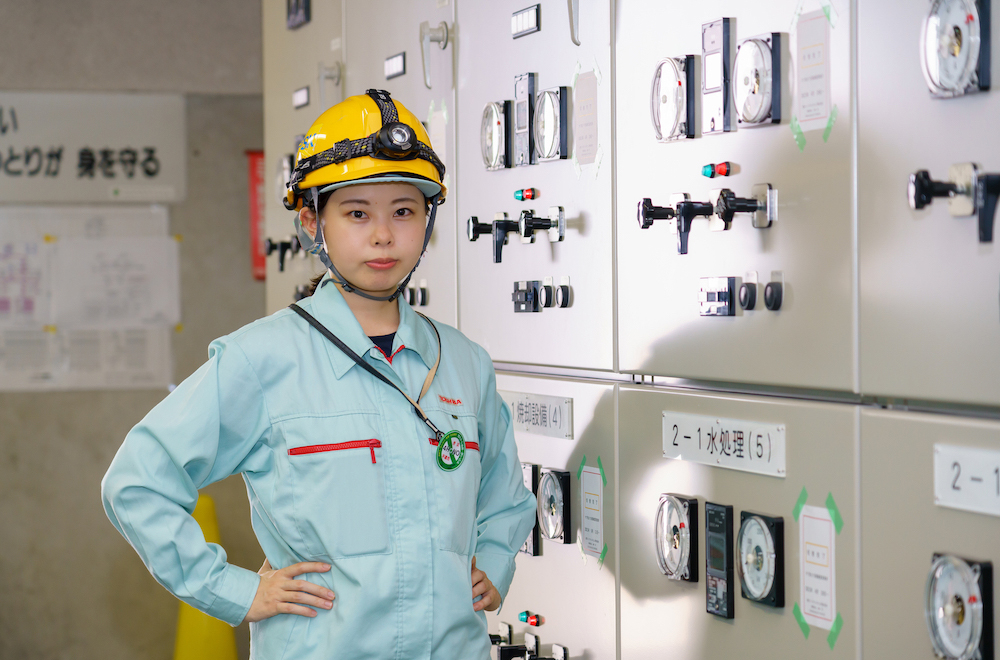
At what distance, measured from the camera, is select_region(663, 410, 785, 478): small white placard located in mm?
1298

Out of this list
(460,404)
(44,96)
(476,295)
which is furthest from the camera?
(44,96)

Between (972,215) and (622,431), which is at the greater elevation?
(972,215)

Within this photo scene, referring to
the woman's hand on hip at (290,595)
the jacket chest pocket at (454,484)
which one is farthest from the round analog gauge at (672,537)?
the woman's hand on hip at (290,595)

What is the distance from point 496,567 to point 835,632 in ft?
1.82

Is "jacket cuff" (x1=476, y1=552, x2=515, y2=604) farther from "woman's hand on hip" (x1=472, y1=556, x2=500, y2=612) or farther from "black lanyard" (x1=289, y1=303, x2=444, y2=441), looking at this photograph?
"black lanyard" (x1=289, y1=303, x2=444, y2=441)

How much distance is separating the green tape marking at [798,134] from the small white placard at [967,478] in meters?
0.42

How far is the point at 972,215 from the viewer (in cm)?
102

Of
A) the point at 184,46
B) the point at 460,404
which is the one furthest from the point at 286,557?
the point at 184,46

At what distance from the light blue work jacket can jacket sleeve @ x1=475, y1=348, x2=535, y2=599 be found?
15 centimetres

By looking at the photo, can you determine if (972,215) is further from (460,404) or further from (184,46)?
(184,46)

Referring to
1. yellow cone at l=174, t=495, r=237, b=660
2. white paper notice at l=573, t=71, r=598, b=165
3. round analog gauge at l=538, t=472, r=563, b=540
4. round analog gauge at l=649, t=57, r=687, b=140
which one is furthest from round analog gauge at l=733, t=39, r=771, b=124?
yellow cone at l=174, t=495, r=237, b=660

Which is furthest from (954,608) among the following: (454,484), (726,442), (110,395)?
(110,395)

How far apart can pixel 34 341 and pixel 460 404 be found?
308 centimetres

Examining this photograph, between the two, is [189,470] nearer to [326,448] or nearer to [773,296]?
[326,448]
